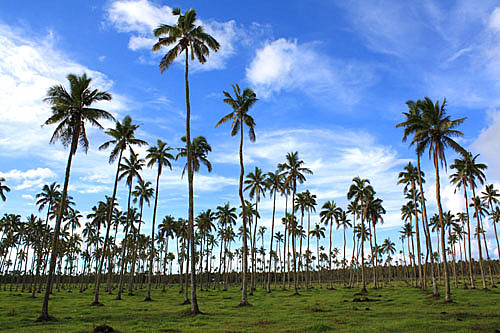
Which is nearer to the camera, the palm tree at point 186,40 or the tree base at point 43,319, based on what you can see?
the tree base at point 43,319

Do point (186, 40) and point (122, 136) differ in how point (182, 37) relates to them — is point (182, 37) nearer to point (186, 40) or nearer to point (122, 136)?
point (186, 40)

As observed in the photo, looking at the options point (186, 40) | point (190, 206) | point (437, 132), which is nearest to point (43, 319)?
point (190, 206)

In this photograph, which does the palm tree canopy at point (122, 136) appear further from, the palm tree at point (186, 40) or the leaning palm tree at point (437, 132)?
the leaning palm tree at point (437, 132)

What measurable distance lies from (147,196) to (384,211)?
4429 cm

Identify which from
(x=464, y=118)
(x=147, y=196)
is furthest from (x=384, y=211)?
(x=147, y=196)

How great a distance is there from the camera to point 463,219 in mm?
80812

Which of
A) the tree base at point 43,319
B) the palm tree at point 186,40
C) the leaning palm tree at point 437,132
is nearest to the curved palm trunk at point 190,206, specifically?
the palm tree at point 186,40

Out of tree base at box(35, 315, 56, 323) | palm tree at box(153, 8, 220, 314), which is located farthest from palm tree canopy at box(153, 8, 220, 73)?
tree base at box(35, 315, 56, 323)

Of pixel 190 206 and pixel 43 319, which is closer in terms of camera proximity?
pixel 43 319

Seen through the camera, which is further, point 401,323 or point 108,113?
point 108,113

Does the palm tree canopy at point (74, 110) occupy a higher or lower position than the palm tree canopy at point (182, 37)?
lower

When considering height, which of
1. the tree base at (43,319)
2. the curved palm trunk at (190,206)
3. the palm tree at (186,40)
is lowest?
the tree base at (43,319)

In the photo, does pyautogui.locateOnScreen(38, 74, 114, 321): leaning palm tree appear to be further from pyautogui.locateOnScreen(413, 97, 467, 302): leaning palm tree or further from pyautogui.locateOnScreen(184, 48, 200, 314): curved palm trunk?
pyautogui.locateOnScreen(413, 97, 467, 302): leaning palm tree

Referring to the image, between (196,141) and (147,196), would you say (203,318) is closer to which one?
(196,141)
